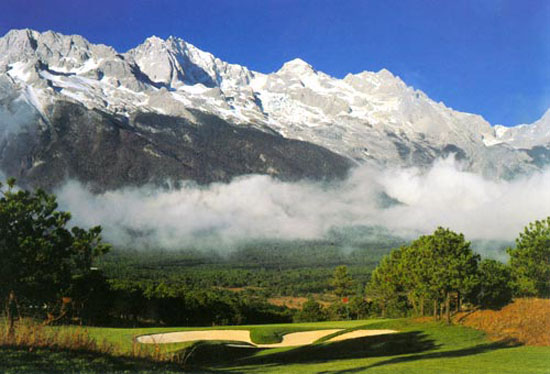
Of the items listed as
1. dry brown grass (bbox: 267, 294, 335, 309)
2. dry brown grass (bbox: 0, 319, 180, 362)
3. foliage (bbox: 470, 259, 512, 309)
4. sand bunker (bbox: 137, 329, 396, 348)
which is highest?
dry brown grass (bbox: 0, 319, 180, 362)

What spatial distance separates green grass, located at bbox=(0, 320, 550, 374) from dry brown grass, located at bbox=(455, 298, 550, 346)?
1625 mm

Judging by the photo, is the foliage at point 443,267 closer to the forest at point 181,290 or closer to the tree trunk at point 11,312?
the forest at point 181,290

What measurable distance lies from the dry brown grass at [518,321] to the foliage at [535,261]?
15.7 feet

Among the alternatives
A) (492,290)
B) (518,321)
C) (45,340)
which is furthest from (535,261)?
(45,340)

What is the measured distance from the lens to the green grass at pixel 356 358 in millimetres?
12298

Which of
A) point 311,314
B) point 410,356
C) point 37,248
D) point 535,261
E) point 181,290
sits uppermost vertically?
point 37,248

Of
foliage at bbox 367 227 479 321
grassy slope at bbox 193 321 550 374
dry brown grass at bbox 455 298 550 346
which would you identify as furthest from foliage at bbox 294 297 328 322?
grassy slope at bbox 193 321 550 374

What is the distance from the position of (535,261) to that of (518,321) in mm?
17223

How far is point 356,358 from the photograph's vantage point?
2364 centimetres

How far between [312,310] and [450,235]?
116ft

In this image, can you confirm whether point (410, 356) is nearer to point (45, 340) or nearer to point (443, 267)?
point (45, 340)

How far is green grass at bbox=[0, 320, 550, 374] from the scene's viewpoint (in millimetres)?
12298

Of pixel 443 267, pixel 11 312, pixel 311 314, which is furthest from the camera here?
pixel 311 314

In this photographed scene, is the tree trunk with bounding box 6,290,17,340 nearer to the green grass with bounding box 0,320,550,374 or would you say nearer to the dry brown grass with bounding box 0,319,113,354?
the dry brown grass with bounding box 0,319,113,354
